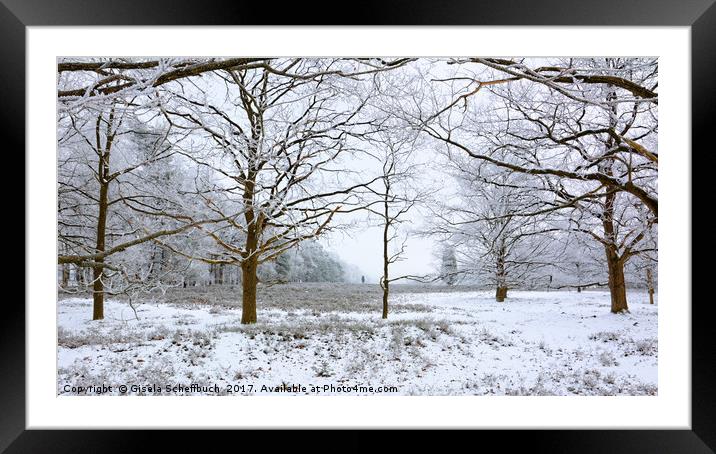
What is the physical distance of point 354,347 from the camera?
292 centimetres

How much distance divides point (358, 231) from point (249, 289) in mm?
1056

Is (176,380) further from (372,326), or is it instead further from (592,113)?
(592,113)

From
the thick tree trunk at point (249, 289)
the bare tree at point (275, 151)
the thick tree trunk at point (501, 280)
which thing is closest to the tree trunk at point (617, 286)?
the thick tree trunk at point (501, 280)

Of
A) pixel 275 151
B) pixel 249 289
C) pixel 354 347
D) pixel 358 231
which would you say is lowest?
pixel 354 347

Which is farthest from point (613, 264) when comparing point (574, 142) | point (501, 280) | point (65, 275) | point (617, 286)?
point (65, 275)

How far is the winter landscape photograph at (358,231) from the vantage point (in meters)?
2.79

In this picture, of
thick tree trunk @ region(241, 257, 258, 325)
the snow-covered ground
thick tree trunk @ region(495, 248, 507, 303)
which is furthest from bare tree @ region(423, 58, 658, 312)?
thick tree trunk @ region(241, 257, 258, 325)

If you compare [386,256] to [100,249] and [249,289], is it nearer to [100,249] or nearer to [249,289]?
[249,289]

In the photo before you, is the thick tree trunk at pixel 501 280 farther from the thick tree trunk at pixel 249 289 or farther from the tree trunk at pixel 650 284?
the thick tree trunk at pixel 249 289

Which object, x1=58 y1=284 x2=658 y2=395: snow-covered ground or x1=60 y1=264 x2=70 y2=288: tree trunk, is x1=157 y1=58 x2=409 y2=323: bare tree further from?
x1=60 y1=264 x2=70 y2=288: tree trunk
